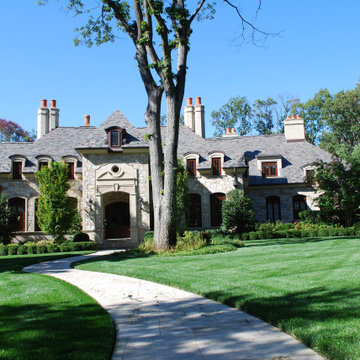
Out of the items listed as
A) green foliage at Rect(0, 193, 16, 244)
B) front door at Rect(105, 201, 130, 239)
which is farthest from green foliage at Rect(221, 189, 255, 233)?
green foliage at Rect(0, 193, 16, 244)

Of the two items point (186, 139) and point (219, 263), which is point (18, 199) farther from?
point (219, 263)

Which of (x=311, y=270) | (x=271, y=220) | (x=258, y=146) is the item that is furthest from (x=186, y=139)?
(x=311, y=270)

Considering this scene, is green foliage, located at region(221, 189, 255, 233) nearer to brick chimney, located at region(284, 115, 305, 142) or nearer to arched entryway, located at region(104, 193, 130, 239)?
arched entryway, located at region(104, 193, 130, 239)

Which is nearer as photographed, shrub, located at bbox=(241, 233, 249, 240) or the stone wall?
shrub, located at bbox=(241, 233, 249, 240)

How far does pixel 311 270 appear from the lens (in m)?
7.41

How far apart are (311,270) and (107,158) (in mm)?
15896

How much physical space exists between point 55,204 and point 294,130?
18.5m

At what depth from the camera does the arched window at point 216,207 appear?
23469mm

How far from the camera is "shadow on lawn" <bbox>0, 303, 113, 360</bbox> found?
3.29 m

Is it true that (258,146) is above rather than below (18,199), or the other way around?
above

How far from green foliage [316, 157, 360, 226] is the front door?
38.9 ft

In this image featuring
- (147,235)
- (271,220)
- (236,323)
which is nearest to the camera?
(236,323)

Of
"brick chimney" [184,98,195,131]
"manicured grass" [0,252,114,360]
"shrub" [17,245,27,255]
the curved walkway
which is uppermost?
"brick chimney" [184,98,195,131]

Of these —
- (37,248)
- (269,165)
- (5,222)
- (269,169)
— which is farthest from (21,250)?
(269,165)
